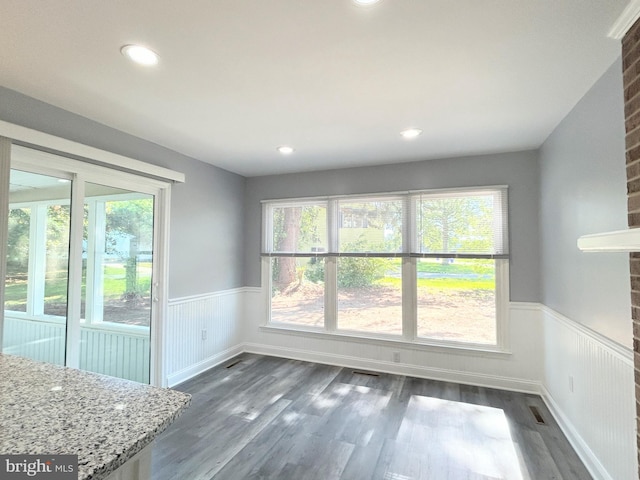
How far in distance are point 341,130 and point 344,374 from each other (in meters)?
2.77

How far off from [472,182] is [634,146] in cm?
213

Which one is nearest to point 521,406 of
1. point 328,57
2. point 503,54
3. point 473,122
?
point 473,122

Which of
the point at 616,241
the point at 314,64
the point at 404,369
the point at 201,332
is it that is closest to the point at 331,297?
the point at 404,369

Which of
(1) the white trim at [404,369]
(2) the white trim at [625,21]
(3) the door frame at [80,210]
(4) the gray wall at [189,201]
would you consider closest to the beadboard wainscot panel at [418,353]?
(1) the white trim at [404,369]

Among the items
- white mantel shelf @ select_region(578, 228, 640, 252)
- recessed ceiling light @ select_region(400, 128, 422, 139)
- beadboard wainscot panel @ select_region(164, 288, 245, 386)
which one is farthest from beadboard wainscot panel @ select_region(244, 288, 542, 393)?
white mantel shelf @ select_region(578, 228, 640, 252)

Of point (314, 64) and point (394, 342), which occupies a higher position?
point (314, 64)

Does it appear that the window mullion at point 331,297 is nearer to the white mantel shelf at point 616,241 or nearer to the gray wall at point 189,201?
the gray wall at point 189,201

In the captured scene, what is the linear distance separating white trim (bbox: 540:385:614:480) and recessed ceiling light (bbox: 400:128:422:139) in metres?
2.66

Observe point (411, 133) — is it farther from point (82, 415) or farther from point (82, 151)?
point (82, 415)

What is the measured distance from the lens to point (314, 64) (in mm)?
1880

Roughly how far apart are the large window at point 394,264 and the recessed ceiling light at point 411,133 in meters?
0.96

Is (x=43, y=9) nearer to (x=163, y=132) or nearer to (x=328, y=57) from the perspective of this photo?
(x=328, y=57)

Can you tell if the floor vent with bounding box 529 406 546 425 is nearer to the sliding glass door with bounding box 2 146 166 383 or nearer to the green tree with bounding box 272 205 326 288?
the green tree with bounding box 272 205 326 288

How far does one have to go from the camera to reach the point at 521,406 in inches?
120
